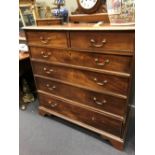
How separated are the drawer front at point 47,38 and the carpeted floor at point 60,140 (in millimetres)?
950

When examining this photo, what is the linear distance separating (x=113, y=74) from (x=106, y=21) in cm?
53

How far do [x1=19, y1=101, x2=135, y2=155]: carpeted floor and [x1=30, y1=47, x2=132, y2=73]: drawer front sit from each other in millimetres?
797

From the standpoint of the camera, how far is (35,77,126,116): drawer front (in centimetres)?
136

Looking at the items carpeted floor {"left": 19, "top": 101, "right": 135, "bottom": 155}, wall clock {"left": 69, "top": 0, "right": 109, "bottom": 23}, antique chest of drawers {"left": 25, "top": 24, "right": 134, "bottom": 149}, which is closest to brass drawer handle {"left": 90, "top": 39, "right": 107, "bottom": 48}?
antique chest of drawers {"left": 25, "top": 24, "right": 134, "bottom": 149}

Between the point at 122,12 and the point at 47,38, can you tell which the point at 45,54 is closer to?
the point at 47,38

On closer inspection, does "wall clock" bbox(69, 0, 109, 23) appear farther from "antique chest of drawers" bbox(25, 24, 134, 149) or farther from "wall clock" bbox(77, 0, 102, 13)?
"antique chest of drawers" bbox(25, 24, 134, 149)

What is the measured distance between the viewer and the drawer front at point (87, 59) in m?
1.17

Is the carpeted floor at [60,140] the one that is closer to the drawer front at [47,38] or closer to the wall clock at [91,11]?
the drawer front at [47,38]

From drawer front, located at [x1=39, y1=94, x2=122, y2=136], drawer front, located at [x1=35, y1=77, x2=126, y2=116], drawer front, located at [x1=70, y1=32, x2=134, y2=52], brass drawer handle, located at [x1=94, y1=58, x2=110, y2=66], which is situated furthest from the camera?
drawer front, located at [x1=39, y1=94, x2=122, y2=136]

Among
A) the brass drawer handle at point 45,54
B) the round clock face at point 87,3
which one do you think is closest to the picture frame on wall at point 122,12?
the round clock face at point 87,3

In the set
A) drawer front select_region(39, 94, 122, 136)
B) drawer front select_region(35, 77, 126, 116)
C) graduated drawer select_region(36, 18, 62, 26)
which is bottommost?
drawer front select_region(39, 94, 122, 136)

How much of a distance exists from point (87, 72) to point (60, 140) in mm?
816

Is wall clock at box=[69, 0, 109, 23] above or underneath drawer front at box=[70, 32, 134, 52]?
above
